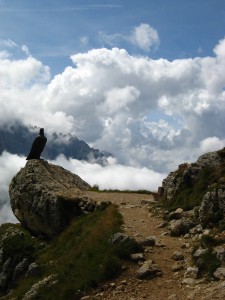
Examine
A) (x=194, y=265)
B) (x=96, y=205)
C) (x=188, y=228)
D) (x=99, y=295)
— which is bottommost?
(x=99, y=295)

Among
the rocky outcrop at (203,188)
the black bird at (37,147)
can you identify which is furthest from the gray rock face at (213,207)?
the black bird at (37,147)

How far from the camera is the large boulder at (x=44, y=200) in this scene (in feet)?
118

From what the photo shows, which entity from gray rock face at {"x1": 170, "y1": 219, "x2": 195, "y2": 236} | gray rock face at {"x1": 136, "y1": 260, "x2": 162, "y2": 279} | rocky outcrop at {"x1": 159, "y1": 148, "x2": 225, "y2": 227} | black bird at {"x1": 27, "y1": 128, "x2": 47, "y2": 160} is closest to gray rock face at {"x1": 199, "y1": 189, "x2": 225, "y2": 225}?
rocky outcrop at {"x1": 159, "y1": 148, "x2": 225, "y2": 227}

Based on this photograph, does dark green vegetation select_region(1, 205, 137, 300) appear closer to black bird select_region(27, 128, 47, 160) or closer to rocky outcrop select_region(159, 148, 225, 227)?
rocky outcrop select_region(159, 148, 225, 227)

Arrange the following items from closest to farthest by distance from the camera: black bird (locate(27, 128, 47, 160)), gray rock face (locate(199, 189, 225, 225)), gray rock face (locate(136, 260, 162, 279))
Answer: gray rock face (locate(136, 260, 162, 279))
gray rock face (locate(199, 189, 225, 225))
black bird (locate(27, 128, 47, 160))

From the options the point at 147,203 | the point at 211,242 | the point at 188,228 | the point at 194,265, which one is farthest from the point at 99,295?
the point at 147,203

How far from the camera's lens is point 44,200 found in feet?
121

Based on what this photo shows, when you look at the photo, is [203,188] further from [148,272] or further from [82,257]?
[148,272]

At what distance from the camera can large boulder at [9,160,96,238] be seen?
118ft

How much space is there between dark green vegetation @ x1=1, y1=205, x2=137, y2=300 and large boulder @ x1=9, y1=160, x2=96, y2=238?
1667 mm

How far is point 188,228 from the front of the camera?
25.3m

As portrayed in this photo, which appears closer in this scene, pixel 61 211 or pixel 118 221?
pixel 118 221

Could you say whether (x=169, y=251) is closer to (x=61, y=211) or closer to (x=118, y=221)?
(x=118, y=221)

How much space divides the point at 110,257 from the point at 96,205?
1434 cm
